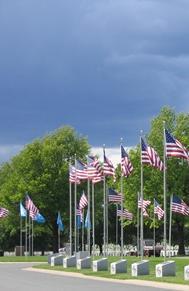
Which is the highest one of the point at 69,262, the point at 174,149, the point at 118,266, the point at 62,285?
the point at 174,149

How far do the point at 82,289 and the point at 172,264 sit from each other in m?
7.93

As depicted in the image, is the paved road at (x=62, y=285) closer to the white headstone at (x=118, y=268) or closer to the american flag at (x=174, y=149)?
the white headstone at (x=118, y=268)

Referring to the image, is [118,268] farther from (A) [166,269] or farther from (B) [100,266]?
(A) [166,269]

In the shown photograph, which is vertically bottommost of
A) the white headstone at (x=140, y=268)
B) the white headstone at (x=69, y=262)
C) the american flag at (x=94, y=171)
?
the white headstone at (x=69, y=262)

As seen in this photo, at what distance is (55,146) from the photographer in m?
86.0

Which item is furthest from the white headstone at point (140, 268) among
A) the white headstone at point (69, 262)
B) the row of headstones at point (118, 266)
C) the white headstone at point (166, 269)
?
the white headstone at point (69, 262)

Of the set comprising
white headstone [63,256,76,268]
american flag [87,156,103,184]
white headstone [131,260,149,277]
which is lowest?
white headstone [63,256,76,268]

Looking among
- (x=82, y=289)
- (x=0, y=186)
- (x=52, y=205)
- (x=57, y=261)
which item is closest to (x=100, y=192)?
(x=52, y=205)

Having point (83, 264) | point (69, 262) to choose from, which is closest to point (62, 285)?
point (83, 264)

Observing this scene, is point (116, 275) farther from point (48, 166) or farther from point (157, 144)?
point (48, 166)

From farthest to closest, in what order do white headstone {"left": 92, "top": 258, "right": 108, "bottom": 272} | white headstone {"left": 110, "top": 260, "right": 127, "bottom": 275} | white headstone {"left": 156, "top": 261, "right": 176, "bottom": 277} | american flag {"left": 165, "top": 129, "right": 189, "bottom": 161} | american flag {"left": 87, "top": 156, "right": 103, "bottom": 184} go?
1. american flag {"left": 87, "top": 156, "right": 103, "bottom": 184}
2. white headstone {"left": 92, "top": 258, "right": 108, "bottom": 272}
3. white headstone {"left": 110, "top": 260, "right": 127, "bottom": 275}
4. american flag {"left": 165, "top": 129, "right": 189, "bottom": 161}
5. white headstone {"left": 156, "top": 261, "right": 176, "bottom": 277}

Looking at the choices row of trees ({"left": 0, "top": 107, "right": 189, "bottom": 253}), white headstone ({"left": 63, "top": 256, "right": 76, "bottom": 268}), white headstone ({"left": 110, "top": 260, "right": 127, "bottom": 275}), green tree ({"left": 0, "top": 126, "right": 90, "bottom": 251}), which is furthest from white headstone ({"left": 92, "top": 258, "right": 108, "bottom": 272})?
green tree ({"left": 0, "top": 126, "right": 90, "bottom": 251})

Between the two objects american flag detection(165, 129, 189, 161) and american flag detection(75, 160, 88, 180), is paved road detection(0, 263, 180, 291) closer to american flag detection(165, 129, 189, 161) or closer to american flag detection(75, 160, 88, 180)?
american flag detection(165, 129, 189, 161)

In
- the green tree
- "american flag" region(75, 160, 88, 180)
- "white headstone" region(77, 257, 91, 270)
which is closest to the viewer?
"white headstone" region(77, 257, 91, 270)
